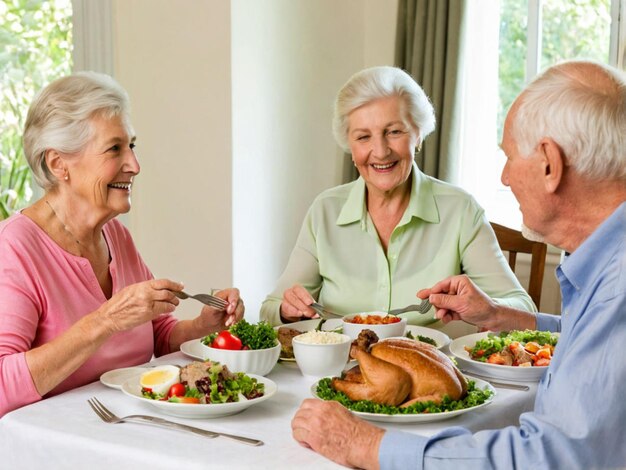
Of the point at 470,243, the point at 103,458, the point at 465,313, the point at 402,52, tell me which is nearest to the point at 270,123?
the point at 402,52

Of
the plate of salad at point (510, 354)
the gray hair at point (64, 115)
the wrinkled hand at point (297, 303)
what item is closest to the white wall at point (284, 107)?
the wrinkled hand at point (297, 303)

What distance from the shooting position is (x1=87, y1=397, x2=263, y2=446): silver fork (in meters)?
1.53

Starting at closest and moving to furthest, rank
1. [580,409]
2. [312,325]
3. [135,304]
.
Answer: [580,409] → [135,304] → [312,325]

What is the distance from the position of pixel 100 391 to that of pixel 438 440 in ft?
2.59

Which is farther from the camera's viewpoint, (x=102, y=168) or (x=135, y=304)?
(x=102, y=168)

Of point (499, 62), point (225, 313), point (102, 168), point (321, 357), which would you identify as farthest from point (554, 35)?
A: point (321, 357)

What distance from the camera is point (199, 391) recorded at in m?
1.67

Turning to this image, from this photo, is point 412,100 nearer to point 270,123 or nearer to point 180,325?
point 180,325

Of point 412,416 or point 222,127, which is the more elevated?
point 222,127

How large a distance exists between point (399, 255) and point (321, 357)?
0.87 m

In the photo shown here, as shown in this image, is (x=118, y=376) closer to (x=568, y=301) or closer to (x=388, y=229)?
(x=568, y=301)

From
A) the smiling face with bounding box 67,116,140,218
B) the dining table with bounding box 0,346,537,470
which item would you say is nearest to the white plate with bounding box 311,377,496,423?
the dining table with bounding box 0,346,537,470

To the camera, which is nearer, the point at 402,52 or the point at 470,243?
the point at 470,243

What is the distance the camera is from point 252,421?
5.39 ft
